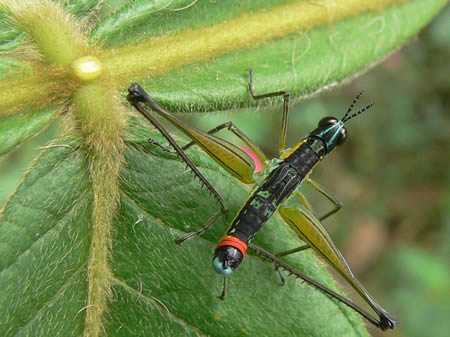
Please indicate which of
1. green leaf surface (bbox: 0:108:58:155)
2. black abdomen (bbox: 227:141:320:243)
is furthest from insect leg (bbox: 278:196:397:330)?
green leaf surface (bbox: 0:108:58:155)

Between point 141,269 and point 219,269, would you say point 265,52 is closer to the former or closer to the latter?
point 219,269

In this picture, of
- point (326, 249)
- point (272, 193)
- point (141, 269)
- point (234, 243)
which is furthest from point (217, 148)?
point (326, 249)

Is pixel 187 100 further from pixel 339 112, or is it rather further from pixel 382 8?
pixel 339 112

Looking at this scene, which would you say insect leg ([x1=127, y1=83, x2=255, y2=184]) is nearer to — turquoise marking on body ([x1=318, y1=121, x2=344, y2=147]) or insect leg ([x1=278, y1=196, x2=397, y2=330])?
insect leg ([x1=278, y1=196, x2=397, y2=330])

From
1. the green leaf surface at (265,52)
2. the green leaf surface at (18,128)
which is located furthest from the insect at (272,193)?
the green leaf surface at (18,128)

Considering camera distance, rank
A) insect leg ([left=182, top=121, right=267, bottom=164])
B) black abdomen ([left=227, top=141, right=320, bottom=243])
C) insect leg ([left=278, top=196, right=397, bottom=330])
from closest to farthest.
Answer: black abdomen ([left=227, top=141, right=320, bottom=243])
insect leg ([left=278, top=196, right=397, bottom=330])
insect leg ([left=182, top=121, right=267, bottom=164])

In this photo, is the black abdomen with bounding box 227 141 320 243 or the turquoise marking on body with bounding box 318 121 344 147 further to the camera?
the turquoise marking on body with bounding box 318 121 344 147
